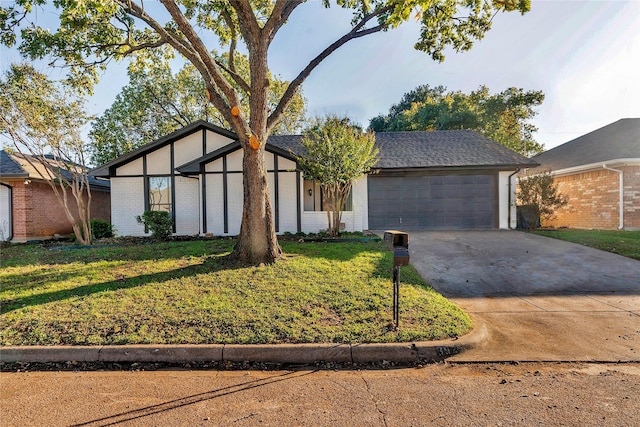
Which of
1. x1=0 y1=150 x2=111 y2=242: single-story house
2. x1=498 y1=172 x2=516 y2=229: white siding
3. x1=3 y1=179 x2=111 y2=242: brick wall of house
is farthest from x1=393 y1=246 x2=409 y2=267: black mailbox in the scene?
x1=3 y1=179 x2=111 y2=242: brick wall of house

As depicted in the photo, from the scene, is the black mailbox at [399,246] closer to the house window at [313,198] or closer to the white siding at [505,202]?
the house window at [313,198]

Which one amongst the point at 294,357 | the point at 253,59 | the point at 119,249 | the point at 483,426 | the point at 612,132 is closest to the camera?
the point at 483,426

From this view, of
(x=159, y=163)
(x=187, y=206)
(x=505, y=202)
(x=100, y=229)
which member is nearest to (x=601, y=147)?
(x=505, y=202)

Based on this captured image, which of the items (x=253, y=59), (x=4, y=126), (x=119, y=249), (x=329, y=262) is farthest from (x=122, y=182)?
(x=329, y=262)

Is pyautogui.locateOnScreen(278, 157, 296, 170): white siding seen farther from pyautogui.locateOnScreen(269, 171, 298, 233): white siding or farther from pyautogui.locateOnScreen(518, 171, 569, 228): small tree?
pyautogui.locateOnScreen(518, 171, 569, 228): small tree

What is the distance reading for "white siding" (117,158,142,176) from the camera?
13.6 metres

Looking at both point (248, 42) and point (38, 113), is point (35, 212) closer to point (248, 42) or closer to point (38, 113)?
point (38, 113)

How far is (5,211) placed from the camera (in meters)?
13.6

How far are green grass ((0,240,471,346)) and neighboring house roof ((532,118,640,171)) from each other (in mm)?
11769

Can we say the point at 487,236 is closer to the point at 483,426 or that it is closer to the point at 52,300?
the point at 483,426

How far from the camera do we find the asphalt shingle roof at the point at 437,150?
13538mm

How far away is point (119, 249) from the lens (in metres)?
9.68

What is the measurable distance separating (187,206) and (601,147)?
59.6 ft

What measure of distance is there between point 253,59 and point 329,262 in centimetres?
493
